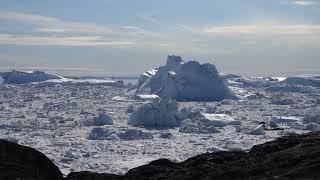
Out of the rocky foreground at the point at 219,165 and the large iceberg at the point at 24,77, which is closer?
the rocky foreground at the point at 219,165

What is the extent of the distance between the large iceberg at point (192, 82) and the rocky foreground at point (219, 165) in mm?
45384

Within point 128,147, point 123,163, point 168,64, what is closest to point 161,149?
point 128,147

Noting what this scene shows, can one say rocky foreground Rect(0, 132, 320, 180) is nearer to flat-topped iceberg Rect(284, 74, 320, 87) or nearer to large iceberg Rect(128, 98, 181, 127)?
large iceberg Rect(128, 98, 181, 127)

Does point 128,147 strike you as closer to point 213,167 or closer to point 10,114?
point 213,167

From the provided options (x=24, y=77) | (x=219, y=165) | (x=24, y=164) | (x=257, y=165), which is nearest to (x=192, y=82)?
(x=24, y=77)

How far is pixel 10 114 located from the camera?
140ft

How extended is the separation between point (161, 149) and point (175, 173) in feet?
54.6

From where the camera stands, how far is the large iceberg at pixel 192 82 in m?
55.1

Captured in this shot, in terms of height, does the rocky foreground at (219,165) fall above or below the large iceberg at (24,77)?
above

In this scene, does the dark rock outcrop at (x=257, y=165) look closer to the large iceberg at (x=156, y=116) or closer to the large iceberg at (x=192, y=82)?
the large iceberg at (x=156, y=116)

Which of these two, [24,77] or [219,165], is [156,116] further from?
[24,77]

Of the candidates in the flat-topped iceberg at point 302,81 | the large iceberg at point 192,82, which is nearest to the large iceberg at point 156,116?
the large iceberg at point 192,82

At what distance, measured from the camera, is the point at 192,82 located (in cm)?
5647

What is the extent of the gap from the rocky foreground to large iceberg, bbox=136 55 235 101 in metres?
45.4
